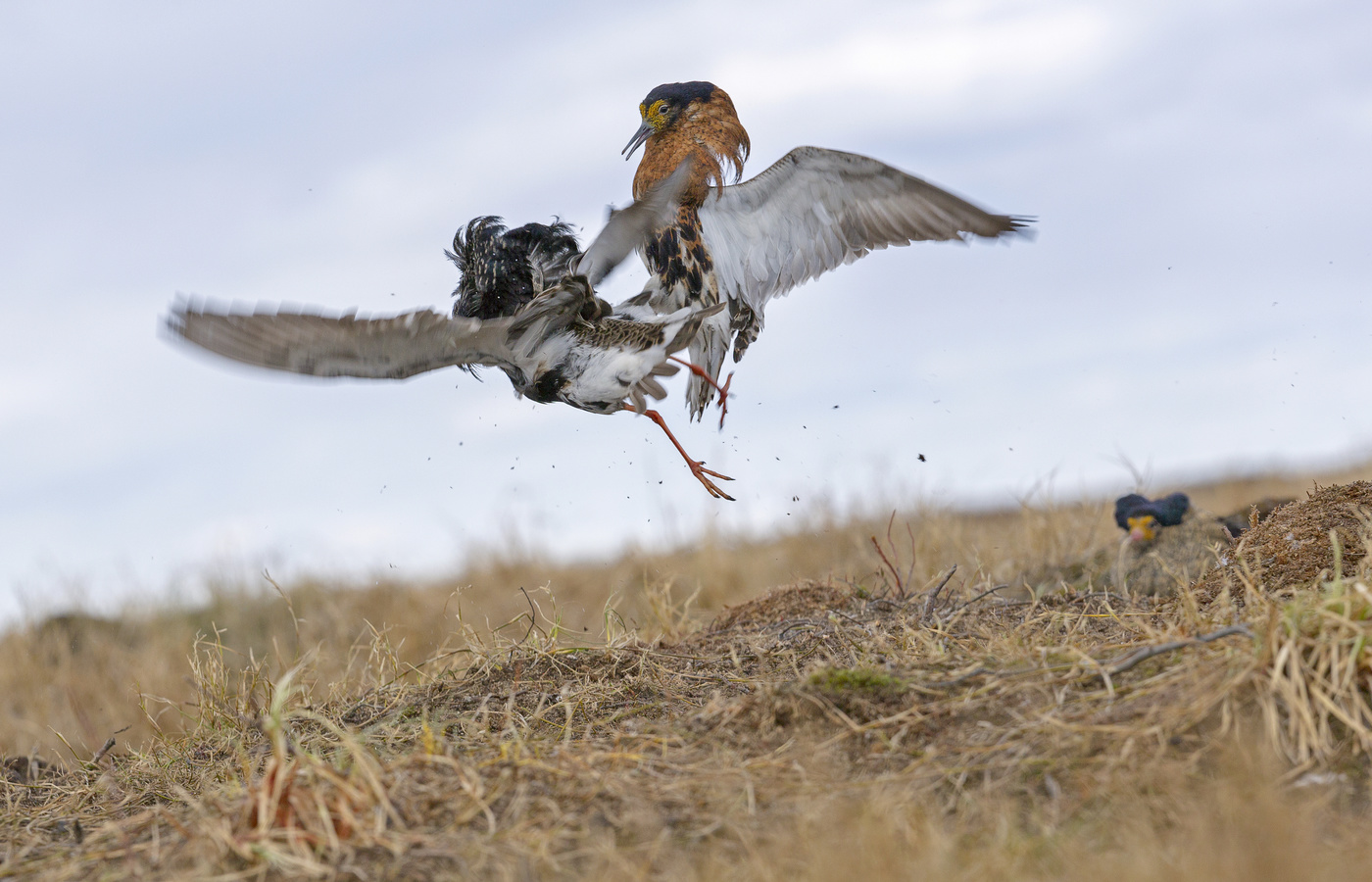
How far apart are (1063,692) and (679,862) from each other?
113 centimetres

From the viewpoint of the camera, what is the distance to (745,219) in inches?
213

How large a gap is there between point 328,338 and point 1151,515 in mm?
4304

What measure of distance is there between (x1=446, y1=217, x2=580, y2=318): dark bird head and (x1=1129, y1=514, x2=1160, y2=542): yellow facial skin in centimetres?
326

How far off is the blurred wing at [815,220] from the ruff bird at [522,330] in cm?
48

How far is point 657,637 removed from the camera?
4.74 metres

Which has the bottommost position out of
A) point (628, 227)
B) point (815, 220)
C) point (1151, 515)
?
point (1151, 515)

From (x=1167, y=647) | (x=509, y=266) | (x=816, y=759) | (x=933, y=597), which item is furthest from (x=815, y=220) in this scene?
(x=816, y=759)

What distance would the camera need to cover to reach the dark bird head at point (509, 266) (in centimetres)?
467

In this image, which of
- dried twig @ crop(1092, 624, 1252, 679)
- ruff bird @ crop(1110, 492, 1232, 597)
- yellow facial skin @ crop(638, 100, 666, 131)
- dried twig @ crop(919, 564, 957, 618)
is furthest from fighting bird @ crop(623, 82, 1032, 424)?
dried twig @ crop(1092, 624, 1252, 679)

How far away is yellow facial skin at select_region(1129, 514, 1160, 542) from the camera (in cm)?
594

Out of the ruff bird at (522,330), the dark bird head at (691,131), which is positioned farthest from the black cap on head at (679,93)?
the ruff bird at (522,330)

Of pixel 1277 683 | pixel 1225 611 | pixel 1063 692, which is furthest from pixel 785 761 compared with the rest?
pixel 1225 611

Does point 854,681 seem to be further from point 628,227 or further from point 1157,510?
point 1157,510

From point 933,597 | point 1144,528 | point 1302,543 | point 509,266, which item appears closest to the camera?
point 1302,543
